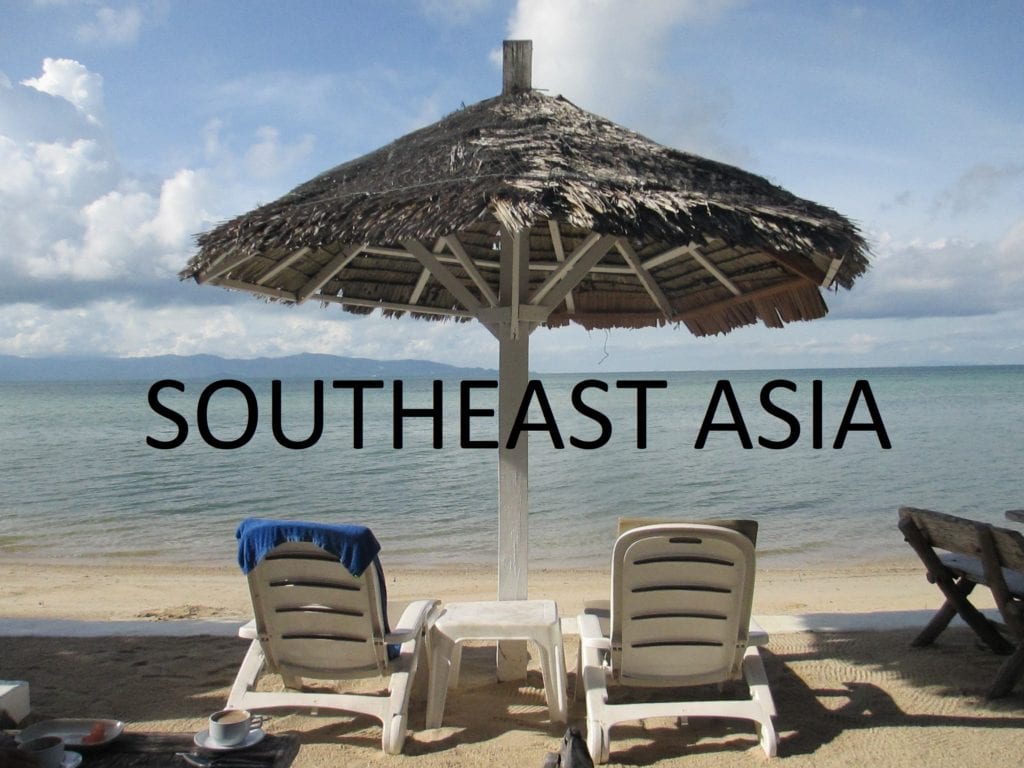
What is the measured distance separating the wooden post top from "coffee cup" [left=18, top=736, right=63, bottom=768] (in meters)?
3.50

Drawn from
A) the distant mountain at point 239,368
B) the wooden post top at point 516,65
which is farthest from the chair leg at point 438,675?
the distant mountain at point 239,368

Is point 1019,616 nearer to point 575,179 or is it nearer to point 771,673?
point 771,673

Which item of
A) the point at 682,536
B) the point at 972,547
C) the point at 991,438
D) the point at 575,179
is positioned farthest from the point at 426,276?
the point at 991,438

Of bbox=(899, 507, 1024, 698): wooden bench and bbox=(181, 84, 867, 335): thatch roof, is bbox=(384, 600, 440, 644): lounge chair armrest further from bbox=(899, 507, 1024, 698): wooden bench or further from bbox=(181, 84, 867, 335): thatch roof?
bbox=(899, 507, 1024, 698): wooden bench

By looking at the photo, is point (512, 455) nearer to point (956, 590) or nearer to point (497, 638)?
point (497, 638)

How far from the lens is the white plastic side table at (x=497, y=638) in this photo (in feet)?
11.0

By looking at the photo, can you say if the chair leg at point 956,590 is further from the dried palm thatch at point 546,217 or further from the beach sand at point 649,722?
the dried palm thatch at point 546,217

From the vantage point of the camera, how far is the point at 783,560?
9352 mm

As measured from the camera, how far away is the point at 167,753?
6.32 feet

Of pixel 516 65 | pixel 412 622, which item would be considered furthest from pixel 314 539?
pixel 516 65

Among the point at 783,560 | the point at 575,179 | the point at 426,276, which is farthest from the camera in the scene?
the point at 783,560

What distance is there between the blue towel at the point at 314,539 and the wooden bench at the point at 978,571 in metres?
2.46

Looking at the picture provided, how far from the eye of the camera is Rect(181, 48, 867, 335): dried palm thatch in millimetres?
3312

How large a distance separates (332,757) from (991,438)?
26.1 metres
